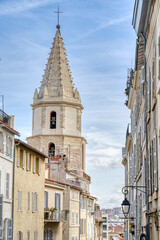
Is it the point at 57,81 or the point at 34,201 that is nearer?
the point at 34,201

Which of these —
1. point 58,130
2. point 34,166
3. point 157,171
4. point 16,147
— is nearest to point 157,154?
point 157,171

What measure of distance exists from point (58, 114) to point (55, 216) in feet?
132

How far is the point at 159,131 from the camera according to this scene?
15758mm

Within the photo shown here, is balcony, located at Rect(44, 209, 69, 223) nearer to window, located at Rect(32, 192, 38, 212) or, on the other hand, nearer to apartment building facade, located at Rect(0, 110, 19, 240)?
window, located at Rect(32, 192, 38, 212)

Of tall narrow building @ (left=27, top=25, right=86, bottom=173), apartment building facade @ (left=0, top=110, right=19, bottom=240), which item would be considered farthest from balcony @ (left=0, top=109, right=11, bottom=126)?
tall narrow building @ (left=27, top=25, right=86, bottom=173)

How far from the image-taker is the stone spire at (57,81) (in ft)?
306

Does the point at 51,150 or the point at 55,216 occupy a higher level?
the point at 51,150

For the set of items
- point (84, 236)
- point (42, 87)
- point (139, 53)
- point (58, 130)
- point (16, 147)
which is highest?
point (42, 87)

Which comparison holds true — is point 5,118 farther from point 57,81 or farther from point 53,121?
point 57,81

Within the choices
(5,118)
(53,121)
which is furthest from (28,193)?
(53,121)

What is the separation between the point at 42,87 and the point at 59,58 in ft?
19.5

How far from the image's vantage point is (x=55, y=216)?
53.4 m

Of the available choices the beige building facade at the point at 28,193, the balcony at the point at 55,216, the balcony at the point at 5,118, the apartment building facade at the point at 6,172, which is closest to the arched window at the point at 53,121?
the balcony at the point at 55,216

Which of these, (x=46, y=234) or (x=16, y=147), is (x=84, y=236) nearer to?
(x=46, y=234)
